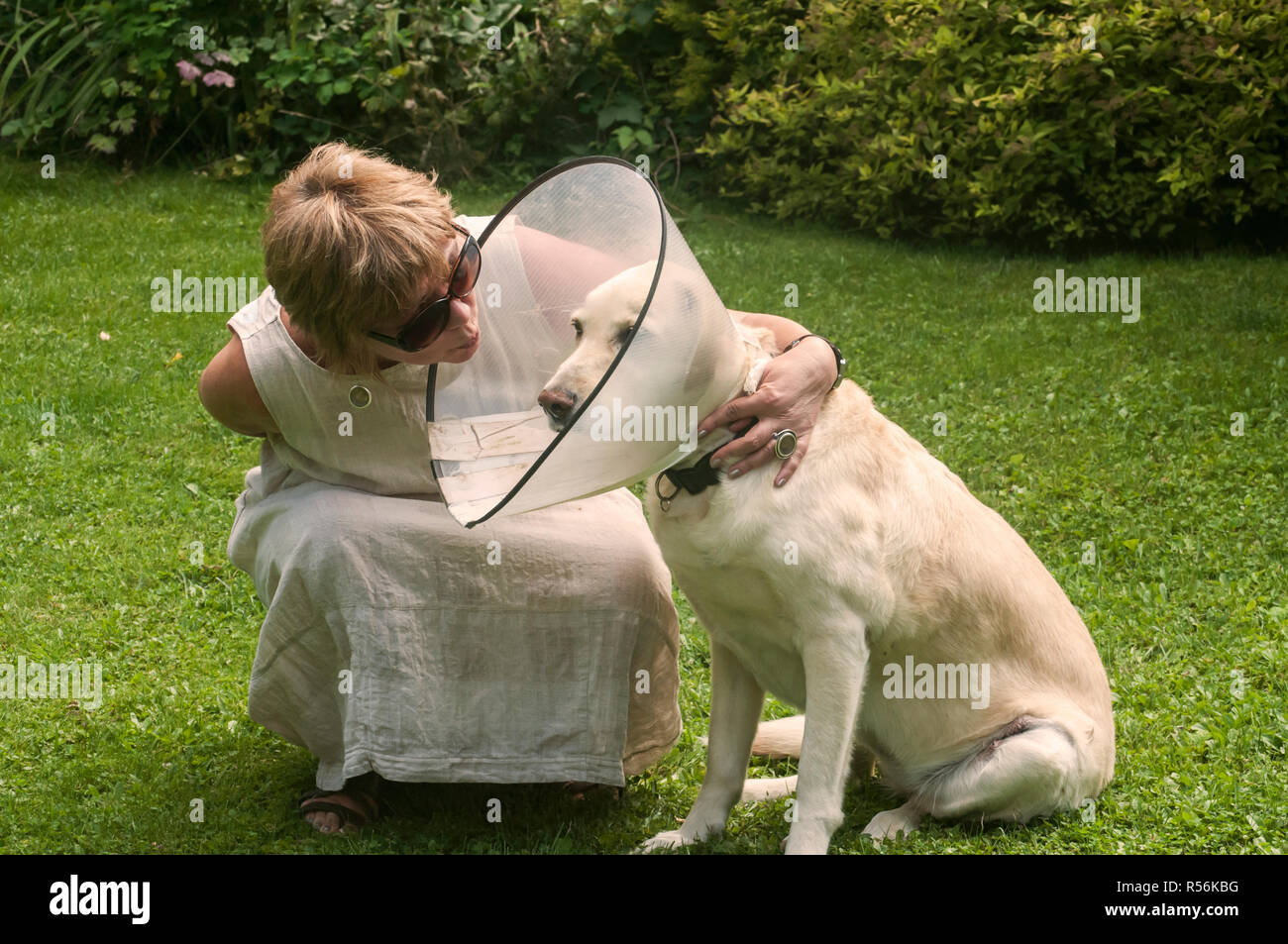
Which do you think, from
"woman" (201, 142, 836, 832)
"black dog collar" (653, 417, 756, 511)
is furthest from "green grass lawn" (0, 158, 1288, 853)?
"black dog collar" (653, 417, 756, 511)

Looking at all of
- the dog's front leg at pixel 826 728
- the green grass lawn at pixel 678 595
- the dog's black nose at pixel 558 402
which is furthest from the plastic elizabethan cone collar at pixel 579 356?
the green grass lawn at pixel 678 595

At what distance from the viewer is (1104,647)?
13.3 feet

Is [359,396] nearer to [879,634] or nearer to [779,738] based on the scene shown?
[879,634]

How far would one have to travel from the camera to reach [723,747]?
10.1 feet

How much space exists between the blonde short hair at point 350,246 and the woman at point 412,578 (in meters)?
0.01

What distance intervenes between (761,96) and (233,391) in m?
6.22

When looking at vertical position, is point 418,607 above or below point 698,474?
below

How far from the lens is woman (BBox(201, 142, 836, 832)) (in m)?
2.83

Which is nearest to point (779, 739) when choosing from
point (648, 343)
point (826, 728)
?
point (826, 728)

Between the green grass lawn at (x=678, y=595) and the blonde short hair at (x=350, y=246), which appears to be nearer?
the blonde short hair at (x=350, y=246)

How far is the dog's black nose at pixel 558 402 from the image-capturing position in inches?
92.6

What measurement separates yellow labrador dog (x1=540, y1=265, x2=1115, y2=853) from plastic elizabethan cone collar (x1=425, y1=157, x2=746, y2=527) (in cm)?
10

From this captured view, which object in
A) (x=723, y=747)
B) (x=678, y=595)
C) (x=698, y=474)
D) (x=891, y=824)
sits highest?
(x=698, y=474)

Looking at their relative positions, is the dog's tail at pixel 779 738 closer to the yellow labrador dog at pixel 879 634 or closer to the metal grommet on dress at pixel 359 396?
the yellow labrador dog at pixel 879 634
